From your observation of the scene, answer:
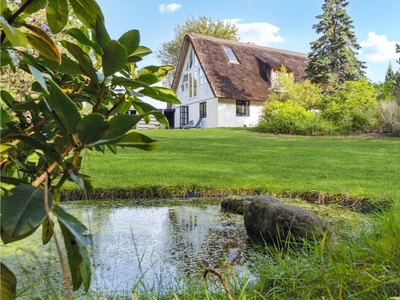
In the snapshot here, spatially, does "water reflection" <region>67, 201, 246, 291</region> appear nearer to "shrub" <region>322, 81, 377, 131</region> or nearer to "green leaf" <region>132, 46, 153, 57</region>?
"green leaf" <region>132, 46, 153, 57</region>

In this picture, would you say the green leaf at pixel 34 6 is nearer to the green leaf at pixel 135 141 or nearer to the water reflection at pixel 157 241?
the green leaf at pixel 135 141

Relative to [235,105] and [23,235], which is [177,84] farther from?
[23,235]

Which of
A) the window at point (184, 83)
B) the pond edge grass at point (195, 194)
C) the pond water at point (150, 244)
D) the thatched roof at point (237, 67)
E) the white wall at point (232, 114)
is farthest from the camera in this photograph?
the window at point (184, 83)

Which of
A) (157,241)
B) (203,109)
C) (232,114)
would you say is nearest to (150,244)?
(157,241)

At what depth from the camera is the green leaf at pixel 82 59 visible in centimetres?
65

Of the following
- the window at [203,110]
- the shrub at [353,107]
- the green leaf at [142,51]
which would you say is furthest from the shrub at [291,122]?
the green leaf at [142,51]

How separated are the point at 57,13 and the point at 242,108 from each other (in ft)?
63.3

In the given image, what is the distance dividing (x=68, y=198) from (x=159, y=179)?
1227mm

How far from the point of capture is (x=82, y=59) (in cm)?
67

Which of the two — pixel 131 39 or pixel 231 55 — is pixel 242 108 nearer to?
pixel 231 55

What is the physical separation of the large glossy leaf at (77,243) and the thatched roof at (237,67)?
59.1 ft

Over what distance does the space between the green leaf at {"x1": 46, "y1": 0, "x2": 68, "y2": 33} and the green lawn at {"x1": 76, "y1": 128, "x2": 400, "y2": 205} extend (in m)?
2.48

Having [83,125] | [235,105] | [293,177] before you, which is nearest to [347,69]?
[235,105]

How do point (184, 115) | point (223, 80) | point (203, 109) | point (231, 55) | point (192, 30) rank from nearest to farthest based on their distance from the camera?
point (223, 80), point (203, 109), point (231, 55), point (184, 115), point (192, 30)
